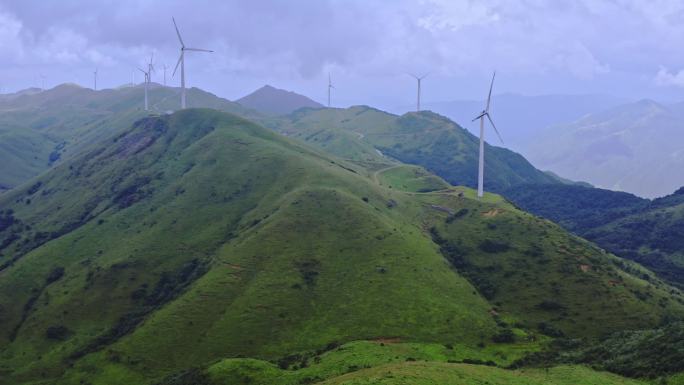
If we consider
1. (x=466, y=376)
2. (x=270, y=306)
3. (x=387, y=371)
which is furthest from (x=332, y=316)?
(x=466, y=376)

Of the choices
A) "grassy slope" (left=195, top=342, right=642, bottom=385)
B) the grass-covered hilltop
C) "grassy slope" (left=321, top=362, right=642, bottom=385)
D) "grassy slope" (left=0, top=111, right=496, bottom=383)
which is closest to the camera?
"grassy slope" (left=321, top=362, right=642, bottom=385)

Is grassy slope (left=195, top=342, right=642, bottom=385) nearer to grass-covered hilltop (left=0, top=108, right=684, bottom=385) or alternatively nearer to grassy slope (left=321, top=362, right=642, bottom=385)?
grassy slope (left=321, top=362, right=642, bottom=385)

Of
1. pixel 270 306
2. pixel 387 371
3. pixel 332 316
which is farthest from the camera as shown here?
pixel 270 306

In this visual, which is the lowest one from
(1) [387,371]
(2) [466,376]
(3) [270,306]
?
(3) [270,306]

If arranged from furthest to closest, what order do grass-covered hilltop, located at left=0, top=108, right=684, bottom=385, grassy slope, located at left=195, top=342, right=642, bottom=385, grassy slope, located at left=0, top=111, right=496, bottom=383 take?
grassy slope, located at left=0, top=111, right=496, bottom=383, grass-covered hilltop, located at left=0, top=108, right=684, bottom=385, grassy slope, located at left=195, top=342, right=642, bottom=385

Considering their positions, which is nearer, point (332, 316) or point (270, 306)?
point (332, 316)

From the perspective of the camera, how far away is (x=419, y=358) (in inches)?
5059

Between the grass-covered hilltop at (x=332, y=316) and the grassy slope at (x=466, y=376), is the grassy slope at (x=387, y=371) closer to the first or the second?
the grassy slope at (x=466, y=376)

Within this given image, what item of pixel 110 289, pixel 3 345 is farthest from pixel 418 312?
pixel 3 345

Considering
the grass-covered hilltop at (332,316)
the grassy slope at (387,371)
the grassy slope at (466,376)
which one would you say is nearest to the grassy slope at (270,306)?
the grass-covered hilltop at (332,316)

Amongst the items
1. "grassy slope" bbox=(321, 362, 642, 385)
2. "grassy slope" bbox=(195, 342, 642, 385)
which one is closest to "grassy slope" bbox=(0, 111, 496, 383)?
"grassy slope" bbox=(195, 342, 642, 385)

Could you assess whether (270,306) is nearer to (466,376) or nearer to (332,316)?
(332,316)

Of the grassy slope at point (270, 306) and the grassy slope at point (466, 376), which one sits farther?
the grassy slope at point (270, 306)

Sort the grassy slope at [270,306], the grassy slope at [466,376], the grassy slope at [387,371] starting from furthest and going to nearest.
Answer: the grassy slope at [270,306] → the grassy slope at [387,371] → the grassy slope at [466,376]
